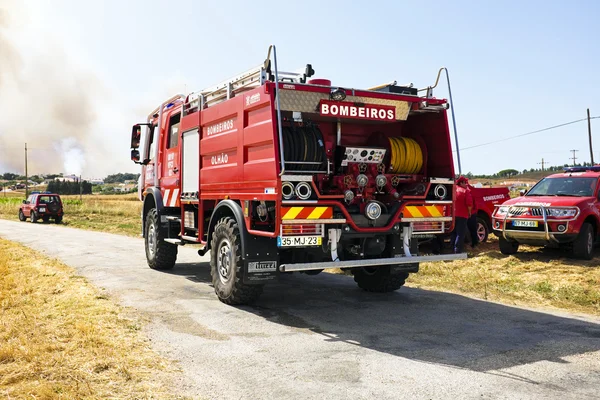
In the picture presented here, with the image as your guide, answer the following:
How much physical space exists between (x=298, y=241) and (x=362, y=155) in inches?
65.8

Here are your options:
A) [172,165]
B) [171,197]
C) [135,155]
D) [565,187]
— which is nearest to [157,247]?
[171,197]

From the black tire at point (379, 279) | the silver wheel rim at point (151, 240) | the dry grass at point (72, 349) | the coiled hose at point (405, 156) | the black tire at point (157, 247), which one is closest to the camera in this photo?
the dry grass at point (72, 349)

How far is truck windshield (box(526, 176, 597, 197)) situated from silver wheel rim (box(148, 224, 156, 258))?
8.21 metres

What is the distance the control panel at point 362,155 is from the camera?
7.51 m

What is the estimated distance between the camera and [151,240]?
11.3 m

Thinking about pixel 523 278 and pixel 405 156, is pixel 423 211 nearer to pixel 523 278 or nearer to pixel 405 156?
pixel 405 156

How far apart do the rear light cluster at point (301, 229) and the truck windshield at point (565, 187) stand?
7.73 m

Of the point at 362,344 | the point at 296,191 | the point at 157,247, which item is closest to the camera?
the point at 362,344

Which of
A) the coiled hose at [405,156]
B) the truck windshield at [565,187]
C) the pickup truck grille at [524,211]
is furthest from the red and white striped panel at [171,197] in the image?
the truck windshield at [565,187]

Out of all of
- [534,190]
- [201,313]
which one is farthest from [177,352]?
[534,190]

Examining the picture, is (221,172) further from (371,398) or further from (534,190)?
(534,190)

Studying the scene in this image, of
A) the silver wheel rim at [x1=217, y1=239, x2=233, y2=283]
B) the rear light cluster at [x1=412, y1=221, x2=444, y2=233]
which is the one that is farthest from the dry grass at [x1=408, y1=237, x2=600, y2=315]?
the silver wheel rim at [x1=217, y1=239, x2=233, y2=283]

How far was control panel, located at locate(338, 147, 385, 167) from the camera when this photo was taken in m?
7.51

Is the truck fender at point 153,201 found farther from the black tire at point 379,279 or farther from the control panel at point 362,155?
the control panel at point 362,155
